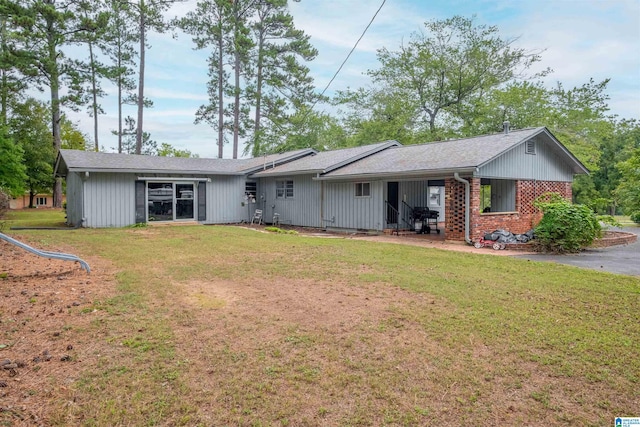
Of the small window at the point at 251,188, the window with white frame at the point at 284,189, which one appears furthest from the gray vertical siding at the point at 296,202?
the small window at the point at 251,188

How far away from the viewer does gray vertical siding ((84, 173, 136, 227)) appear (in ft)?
48.6

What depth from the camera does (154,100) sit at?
2889cm

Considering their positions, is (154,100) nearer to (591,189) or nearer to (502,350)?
(502,350)

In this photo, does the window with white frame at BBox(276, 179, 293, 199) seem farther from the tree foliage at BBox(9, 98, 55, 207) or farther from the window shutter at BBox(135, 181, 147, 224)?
the tree foliage at BBox(9, 98, 55, 207)

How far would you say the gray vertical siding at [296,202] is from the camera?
16.2m

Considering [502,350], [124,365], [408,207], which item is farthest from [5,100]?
[502,350]

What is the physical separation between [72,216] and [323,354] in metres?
16.8

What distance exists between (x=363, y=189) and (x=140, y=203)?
359 inches

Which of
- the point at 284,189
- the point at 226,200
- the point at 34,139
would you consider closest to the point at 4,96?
the point at 34,139

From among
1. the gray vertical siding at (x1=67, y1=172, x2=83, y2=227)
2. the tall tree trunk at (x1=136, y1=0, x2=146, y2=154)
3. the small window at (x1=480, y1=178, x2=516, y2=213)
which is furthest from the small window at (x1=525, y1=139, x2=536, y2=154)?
the tall tree trunk at (x1=136, y1=0, x2=146, y2=154)

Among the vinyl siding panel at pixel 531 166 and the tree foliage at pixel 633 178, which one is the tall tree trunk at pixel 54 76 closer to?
the vinyl siding panel at pixel 531 166

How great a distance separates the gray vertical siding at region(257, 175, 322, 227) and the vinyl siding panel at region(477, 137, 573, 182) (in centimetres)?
681

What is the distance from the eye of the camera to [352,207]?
14703mm

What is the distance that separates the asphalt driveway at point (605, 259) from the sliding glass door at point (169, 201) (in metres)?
13.2
